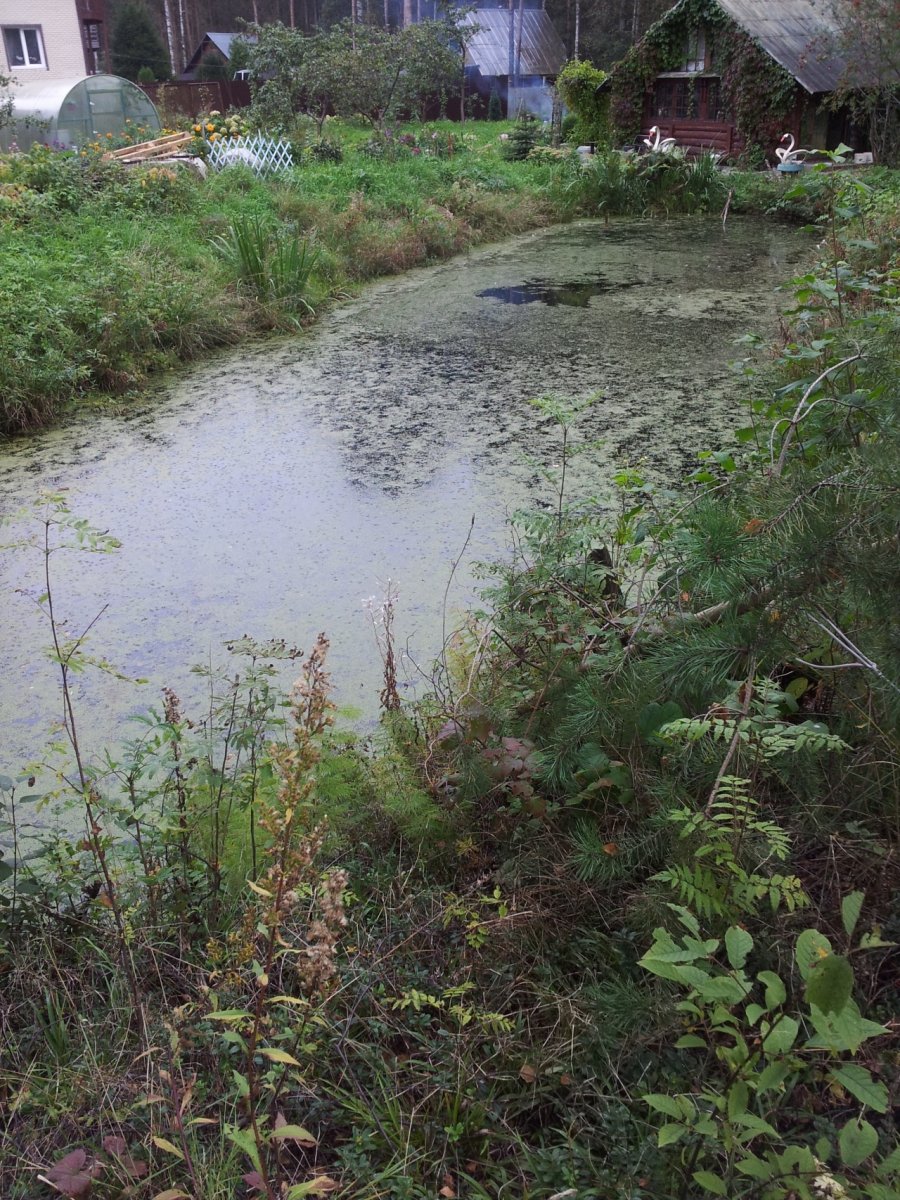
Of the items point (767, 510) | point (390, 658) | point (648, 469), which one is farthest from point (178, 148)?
point (767, 510)

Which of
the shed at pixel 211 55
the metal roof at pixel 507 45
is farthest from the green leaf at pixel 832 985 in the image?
the shed at pixel 211 55

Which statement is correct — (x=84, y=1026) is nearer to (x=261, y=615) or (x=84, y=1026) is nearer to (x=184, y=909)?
(x=184, y=909)

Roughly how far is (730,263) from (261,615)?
622cm

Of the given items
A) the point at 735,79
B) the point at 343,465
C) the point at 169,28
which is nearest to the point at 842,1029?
the point at 343,465

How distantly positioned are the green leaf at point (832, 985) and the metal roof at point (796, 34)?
43.0ft

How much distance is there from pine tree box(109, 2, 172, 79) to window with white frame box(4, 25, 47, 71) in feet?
18.5

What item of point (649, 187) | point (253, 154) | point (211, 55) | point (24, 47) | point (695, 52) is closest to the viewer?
point (253, 154)

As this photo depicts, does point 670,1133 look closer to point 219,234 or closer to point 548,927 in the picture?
point 548,927

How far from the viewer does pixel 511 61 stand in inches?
847

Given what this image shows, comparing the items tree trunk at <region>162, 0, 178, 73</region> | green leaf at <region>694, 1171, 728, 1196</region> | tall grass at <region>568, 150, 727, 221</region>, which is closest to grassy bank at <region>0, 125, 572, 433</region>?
tall grass at <region>568, 150, 727, 221</region>

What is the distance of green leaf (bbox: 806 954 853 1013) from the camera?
0.89 meters

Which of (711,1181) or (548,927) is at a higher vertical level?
(711,1181)

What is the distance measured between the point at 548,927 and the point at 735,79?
13.8 metres

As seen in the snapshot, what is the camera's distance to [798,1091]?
45.0 inches
